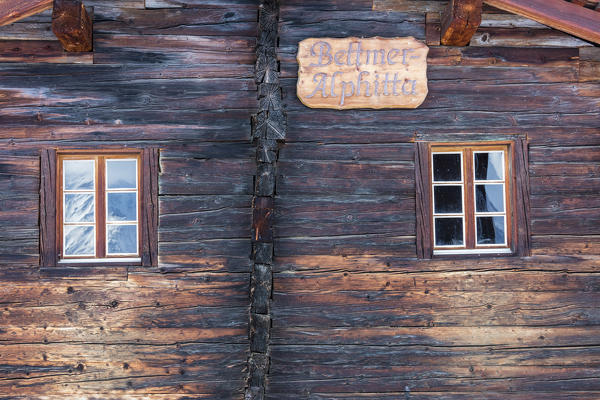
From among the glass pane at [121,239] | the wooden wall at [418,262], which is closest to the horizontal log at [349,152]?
the wooden wall at [418,262]

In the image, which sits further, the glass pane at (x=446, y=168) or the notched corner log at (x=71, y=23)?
the glass pane at (x=446, y=168)

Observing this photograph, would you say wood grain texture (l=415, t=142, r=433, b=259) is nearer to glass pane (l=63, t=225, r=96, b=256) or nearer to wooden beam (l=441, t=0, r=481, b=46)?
wooden beam (l=441, t=0, r=481, b=46)

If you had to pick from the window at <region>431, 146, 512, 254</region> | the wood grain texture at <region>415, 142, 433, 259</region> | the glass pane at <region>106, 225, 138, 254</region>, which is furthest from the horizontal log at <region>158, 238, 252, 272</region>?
the window at <region>431, 146, 512, 254</region>

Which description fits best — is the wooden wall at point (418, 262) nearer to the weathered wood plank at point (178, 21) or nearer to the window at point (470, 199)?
the window at point (470, 199)

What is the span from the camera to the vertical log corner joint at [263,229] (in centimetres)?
381

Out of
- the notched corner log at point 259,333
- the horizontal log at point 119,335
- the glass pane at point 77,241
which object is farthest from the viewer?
the glass pane at point 77,241

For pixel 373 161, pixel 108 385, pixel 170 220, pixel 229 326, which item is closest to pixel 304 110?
pixel 373 161

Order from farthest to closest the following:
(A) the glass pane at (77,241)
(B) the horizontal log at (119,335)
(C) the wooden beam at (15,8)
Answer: (A) the glass pane at (77,241), (B) the horizontal log at (119,335), (C) the wooden beam at (15,8)

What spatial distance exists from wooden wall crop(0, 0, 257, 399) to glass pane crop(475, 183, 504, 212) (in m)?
2.09

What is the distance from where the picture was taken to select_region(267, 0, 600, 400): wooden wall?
4094 mm

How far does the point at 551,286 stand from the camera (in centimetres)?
412

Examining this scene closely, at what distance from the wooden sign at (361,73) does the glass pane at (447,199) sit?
82 cm

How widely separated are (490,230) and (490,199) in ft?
0.94

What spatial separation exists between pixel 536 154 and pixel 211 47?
3.12m
